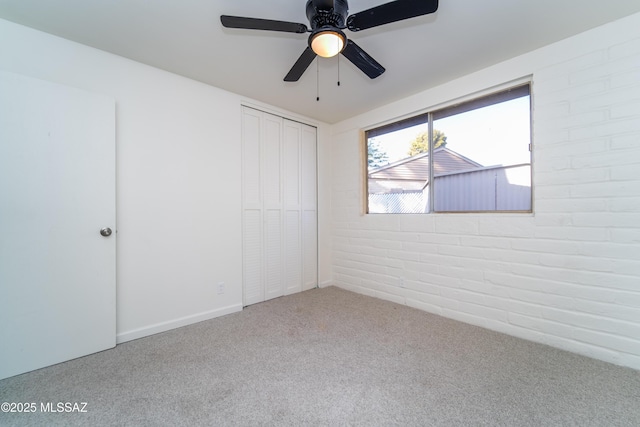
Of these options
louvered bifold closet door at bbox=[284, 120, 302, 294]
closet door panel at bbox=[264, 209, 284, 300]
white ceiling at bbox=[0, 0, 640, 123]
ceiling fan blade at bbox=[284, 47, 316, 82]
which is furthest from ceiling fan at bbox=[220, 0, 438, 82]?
closet door panel at bbox=[264, 209, 284, 300]

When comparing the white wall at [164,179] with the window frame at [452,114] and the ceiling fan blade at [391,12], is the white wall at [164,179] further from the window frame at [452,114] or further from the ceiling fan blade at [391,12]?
the ceiling fan blade at [391,12]

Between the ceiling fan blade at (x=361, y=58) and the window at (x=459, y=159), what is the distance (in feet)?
4.35

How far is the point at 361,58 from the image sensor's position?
1.77m

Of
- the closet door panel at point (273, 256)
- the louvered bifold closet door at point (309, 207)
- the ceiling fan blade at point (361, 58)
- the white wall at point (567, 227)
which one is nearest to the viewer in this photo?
the ceiling fan blade at point (361, 58)

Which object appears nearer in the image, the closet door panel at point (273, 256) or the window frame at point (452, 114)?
the window frame at point (452, 114)

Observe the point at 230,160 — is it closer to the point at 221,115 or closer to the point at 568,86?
the point at 221,115

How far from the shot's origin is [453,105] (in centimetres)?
276

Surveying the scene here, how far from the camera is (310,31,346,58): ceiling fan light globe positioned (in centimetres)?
148

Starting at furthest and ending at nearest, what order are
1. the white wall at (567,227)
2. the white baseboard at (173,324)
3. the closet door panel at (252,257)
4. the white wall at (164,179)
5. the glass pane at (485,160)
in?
the closet door panel at (252,257) < the glass pane at (485,160) < the white baseboard at (173,324) < the white wall at (164,179) < the white wall at (567,227)

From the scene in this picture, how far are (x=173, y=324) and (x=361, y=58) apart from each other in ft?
9.11

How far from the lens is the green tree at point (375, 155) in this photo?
3441 millimetres

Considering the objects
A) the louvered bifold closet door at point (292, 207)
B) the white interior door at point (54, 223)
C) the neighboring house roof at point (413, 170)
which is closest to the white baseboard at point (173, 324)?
the white interior door at point (54, 223)

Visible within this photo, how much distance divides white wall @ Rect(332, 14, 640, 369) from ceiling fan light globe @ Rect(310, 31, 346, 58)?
1.72m

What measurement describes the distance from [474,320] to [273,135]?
3.04 meters
